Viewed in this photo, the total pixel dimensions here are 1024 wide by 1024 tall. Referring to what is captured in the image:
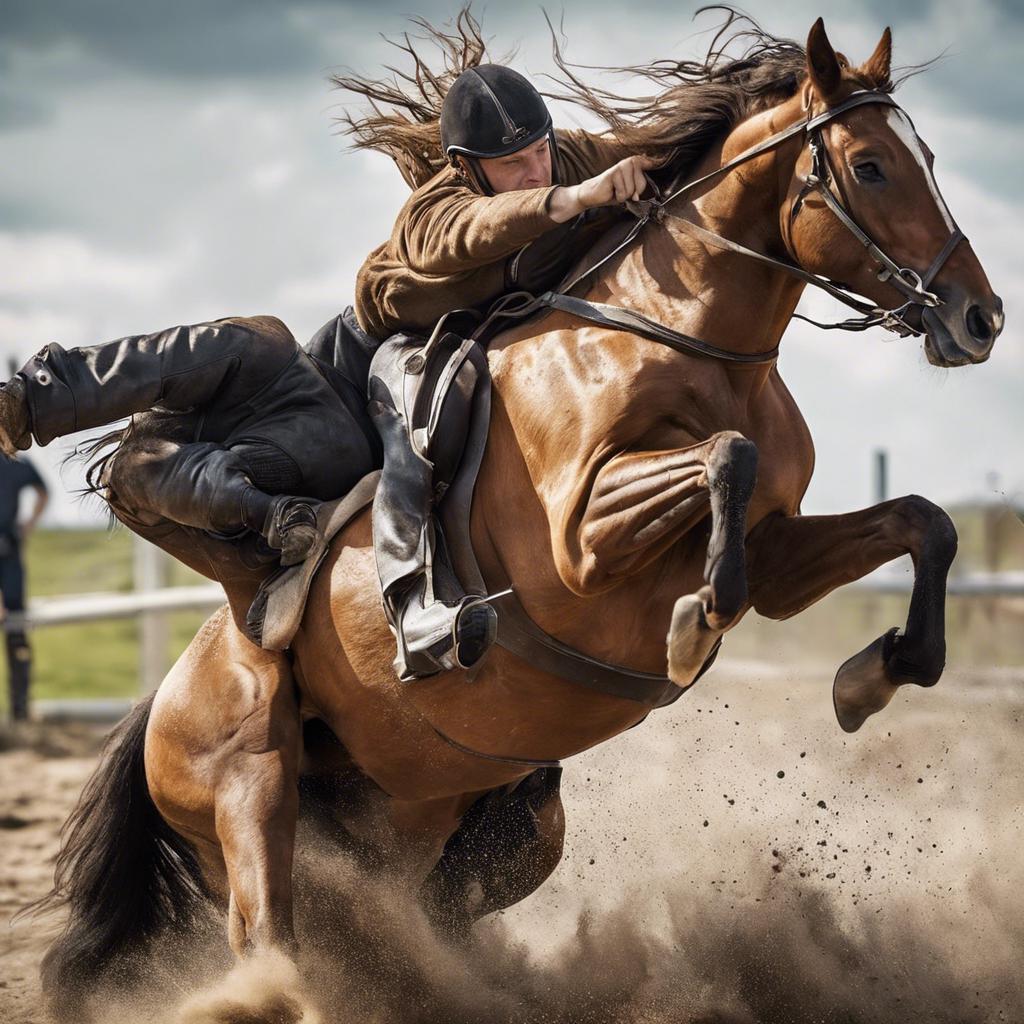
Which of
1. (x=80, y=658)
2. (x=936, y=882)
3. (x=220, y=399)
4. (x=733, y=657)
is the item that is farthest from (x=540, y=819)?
(x=80, y=658)

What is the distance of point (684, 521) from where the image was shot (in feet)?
12.3

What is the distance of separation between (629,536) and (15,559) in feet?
27.3

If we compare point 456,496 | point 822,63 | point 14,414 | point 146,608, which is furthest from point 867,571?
point 146,608

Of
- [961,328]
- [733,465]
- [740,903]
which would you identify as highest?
[961,328]

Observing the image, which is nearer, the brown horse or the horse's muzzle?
the horse's muzzle

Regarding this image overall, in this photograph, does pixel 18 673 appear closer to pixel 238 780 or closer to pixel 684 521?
pixel 238 780

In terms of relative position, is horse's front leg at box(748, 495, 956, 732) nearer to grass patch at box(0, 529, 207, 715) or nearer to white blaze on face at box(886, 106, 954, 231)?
white blaze on face at box(886, 106, 954, 231)

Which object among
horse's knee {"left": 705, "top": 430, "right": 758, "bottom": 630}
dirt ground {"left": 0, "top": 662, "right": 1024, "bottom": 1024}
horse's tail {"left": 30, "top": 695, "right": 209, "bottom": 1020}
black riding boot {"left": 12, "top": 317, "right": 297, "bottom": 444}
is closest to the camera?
horse's knee {"left": 705, "top": 430, "right": 758, "bottom": 630}

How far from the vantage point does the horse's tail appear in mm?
5129

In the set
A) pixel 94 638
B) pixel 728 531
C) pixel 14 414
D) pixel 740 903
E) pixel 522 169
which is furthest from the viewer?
pixel 94 638

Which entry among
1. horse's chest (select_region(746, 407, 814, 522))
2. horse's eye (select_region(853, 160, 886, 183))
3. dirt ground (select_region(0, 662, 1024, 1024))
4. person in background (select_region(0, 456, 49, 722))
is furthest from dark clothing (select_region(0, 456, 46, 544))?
horse's eye (select_region(853, 160, 886, 183))

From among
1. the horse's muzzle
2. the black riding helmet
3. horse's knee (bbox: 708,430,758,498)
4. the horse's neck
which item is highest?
the black riding helmet

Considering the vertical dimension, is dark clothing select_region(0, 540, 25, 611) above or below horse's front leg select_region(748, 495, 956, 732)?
above

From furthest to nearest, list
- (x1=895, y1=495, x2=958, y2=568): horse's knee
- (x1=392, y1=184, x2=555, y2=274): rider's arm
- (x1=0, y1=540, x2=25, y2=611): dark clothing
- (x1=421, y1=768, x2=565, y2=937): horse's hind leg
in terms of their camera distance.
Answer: (x1=0, y1=540, x2=25, y2=611): dark clothing
(x1=421, y1=768, x2=565, y2=937): horse's hind leg
(x1=392, y1=184, x2=555, y2=274): rider's arm
(x1=895, y1=495, x2=958, y2=568): horse's knee
